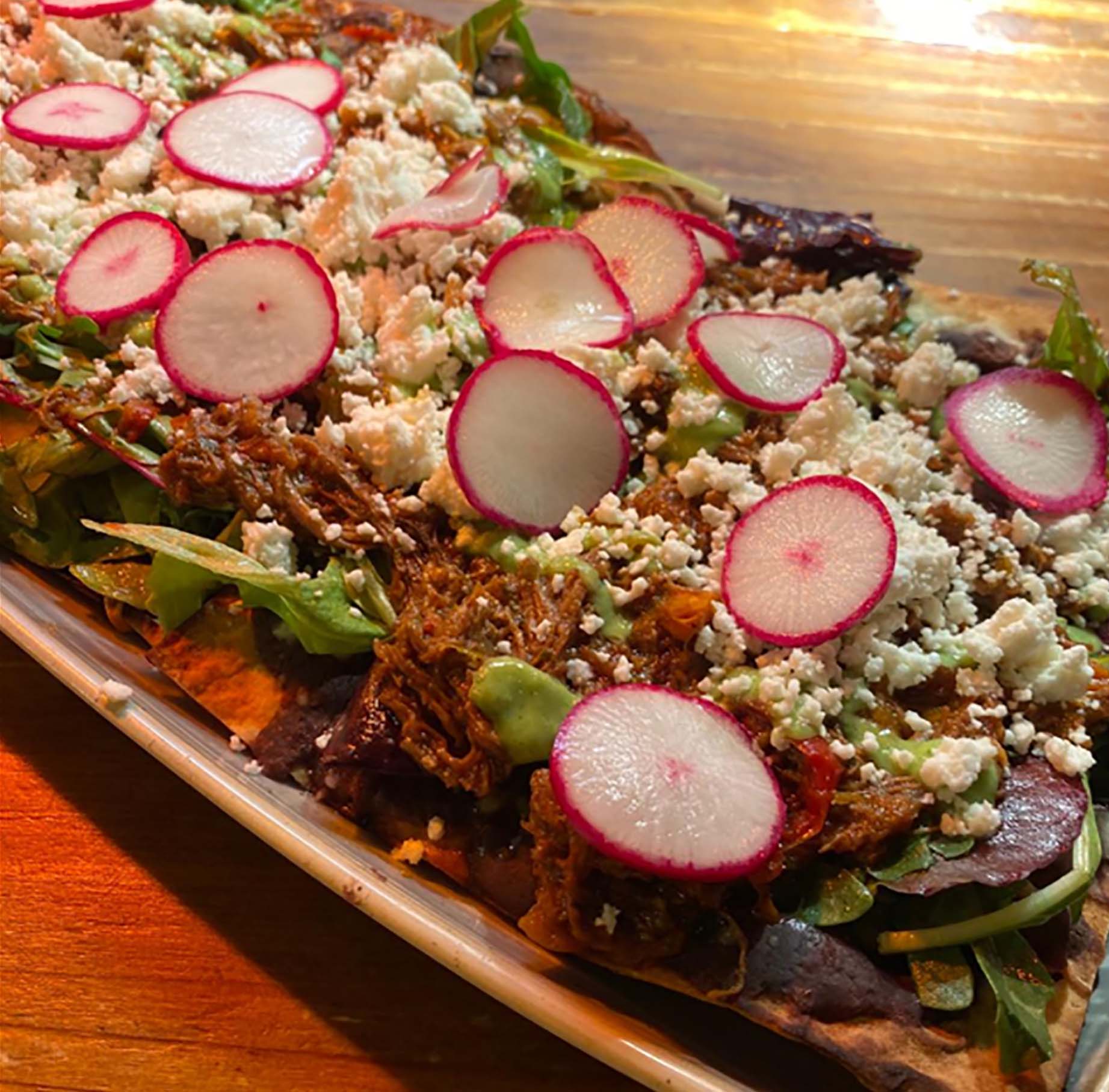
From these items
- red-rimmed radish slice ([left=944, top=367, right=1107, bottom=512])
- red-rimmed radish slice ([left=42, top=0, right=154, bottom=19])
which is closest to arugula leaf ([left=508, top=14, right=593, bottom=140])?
red-rimmed radish slice ([left=42, top=0, right=154, bottom=19])

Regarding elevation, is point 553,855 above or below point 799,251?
below

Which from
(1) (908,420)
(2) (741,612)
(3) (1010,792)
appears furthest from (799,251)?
(3) (1010,792)

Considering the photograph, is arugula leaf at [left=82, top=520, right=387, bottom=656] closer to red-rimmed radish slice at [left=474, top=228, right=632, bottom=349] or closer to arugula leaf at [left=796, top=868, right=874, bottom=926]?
red-rimmed radish slice at [left=474, top=228, right=632, bottom=349]

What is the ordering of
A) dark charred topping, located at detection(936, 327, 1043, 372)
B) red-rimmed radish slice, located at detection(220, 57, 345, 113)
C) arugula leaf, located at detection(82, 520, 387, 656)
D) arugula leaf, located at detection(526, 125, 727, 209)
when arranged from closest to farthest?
arugula leaf, located at detection(82, 520, 387, 656)
dark charred topping, located at detection(936, 327, 1043, 372)
red-rimmed radish slice, located at detection(220, 57, 345, 113)
arugula leaf, located at detection(526, 125, 727, 209)

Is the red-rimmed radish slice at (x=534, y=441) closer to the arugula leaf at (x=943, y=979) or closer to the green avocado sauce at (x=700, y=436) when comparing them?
the green avocado sauce at (x=700, y=436)

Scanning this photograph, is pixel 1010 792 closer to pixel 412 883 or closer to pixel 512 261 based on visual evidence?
pixel 412 883

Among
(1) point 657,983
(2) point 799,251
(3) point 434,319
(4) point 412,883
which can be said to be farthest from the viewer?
(2) point 799,251
